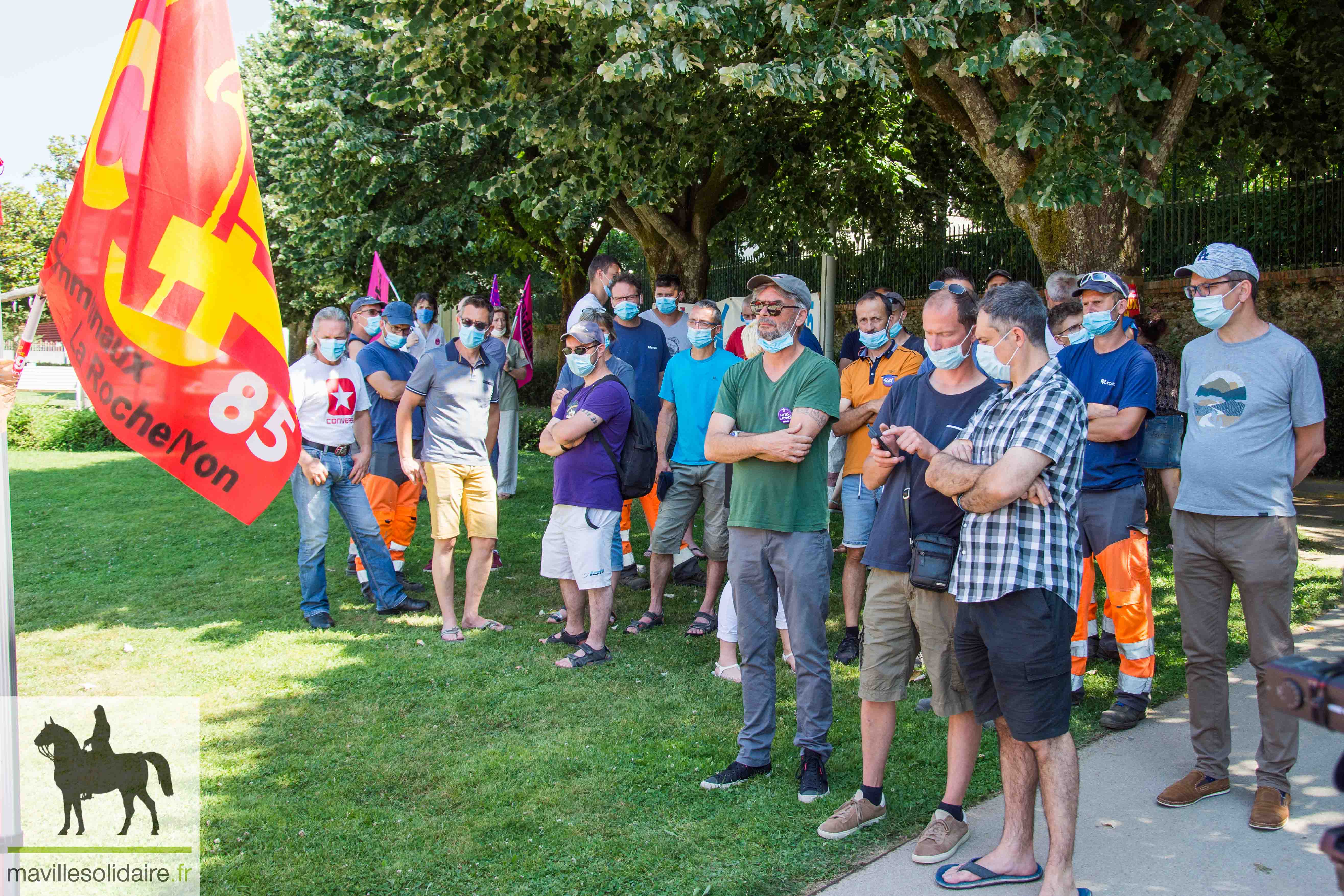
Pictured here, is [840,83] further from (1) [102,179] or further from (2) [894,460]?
(1) [102,179]

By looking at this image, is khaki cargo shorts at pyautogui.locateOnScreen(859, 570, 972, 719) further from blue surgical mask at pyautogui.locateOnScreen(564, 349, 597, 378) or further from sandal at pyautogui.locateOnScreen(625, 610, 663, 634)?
sandal at pyautogui.locateOnScreen(625, 610, 663, 634)

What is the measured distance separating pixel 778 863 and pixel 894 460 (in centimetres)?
157

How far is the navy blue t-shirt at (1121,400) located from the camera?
5414 millimetres

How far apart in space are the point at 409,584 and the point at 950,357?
5.54 meters

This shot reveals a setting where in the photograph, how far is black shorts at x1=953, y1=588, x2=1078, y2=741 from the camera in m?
3.53

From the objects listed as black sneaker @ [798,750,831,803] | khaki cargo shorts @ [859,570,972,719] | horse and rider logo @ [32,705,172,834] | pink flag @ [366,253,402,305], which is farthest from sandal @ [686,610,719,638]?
pink flag @ [366,253,402,305]

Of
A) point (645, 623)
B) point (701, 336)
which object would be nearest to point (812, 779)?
point (645, 623)

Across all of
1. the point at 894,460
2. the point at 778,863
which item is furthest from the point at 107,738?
the point at 894,460

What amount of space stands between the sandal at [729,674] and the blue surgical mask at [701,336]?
220 centimetres

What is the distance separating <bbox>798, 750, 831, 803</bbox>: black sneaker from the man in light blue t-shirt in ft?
7.79

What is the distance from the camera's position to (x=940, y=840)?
13.1 feet

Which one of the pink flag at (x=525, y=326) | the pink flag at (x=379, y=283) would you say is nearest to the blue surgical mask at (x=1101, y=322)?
the pink flag at (x=525, y=326)

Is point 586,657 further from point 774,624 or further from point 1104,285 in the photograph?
point 1104,285

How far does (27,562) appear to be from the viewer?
9.70 metres
